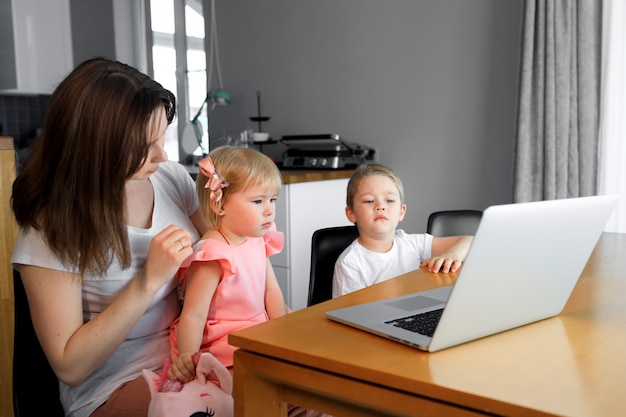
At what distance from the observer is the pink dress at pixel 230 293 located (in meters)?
1.40

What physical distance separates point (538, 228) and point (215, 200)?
31.4 inches

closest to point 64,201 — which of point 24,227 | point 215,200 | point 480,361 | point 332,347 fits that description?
point 24,227

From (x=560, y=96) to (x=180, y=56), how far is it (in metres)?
2.67

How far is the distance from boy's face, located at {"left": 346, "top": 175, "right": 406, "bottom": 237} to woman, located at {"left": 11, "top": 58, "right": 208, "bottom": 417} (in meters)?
0.69

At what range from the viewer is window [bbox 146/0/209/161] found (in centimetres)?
431

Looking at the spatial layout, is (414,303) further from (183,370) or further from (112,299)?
(112,299)

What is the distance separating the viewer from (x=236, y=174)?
148cm

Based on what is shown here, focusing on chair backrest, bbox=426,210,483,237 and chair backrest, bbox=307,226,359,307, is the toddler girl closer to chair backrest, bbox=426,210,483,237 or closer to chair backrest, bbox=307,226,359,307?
chair backrest, bbox=307,226,359,307

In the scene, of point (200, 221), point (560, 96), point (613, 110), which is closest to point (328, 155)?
point (560, 96)

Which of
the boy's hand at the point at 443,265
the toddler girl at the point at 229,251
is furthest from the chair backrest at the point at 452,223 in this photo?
the toddler girl at the point at 229,251

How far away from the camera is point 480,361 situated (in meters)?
0.83

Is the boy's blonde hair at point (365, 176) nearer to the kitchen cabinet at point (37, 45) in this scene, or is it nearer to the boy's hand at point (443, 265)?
the boy's hand at point (443, 265)

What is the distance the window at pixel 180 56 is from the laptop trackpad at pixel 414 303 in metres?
3.18

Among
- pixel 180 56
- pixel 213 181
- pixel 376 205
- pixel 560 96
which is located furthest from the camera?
pixel 180 56
